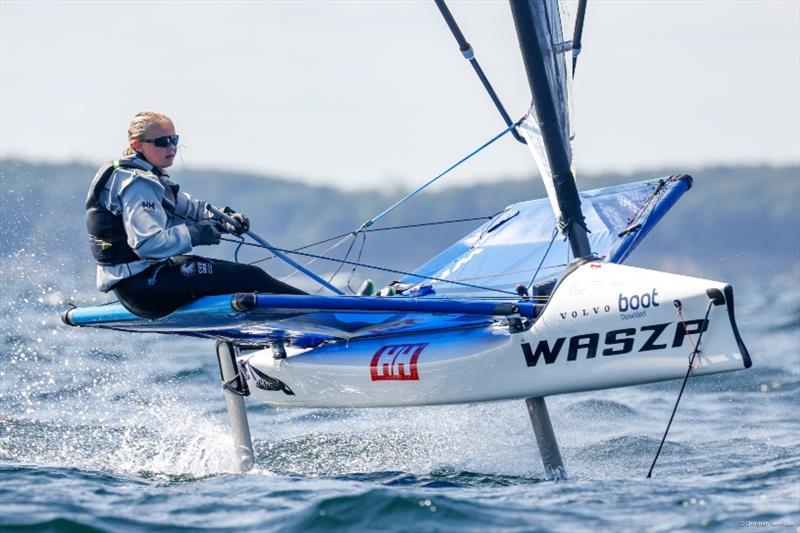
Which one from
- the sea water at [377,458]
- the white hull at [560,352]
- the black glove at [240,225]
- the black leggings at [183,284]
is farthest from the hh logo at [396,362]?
the black glove at [240,225]

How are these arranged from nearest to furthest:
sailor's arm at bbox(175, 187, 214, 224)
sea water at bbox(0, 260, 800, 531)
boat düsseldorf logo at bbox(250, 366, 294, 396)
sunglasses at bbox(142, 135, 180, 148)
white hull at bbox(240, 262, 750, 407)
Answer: sea water at bbox(0, 260, 800, 531) < white hull at bbox(240, 262, 750, 407) < sunglasses at bbox(142, 135, 180, 148) < sailor's arm at bbox(175, 187, 214, 224) < boat düsseldorf logo at bbox(250, 366, 294, 396)

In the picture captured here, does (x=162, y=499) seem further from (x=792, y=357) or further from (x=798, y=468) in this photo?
(x=792, y=357)

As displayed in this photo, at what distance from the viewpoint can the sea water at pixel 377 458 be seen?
4480mm

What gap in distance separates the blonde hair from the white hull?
1459 millimetres

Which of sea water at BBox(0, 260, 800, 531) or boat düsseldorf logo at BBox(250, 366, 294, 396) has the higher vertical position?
boat düsseldorf logo at BBox(250, 366, 294, 396)

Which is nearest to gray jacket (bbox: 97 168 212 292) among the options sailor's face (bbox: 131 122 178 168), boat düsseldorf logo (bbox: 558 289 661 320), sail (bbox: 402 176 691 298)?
sailor's face (bbox: 131 122 178 168)

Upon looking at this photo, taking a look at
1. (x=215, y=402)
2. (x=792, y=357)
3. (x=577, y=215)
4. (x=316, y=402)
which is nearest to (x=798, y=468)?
(x=577, y=215)

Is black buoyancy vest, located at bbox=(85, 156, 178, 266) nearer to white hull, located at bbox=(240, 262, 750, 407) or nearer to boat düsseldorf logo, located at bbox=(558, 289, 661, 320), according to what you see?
white hull, located at bbox=(240, 262, 750, 407)

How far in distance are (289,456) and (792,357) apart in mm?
5187

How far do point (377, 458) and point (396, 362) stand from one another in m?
0.60

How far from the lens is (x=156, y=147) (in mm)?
5434

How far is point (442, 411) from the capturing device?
7516mm

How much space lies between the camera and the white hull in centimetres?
516

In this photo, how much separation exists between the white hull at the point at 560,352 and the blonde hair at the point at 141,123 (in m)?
1.46
